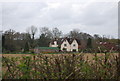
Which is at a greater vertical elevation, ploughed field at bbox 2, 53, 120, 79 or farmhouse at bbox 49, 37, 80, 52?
farmhouse at bbox 49, 37, 80, 52

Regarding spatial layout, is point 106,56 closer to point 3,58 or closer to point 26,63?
point 26,63

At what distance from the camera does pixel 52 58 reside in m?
2.54

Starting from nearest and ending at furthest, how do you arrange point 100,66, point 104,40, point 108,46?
point 100,66 < point 108,46 < point 104,40

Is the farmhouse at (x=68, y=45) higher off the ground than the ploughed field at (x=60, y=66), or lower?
higher

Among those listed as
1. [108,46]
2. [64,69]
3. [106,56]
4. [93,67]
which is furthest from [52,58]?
[108,46]

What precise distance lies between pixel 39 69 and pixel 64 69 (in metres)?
0.34

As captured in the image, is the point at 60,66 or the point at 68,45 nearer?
the point at 60,66

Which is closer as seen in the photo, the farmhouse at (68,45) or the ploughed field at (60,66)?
the ploughed field at (60,66)

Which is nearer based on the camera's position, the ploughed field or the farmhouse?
the ploughed field

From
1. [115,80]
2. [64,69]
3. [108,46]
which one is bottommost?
[115,80]

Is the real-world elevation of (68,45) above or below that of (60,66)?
above

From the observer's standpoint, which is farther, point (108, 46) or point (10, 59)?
point (108, 46)

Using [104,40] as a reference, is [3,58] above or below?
below

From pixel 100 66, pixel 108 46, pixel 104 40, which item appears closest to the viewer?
pixel 100 66
